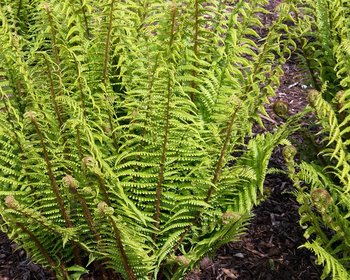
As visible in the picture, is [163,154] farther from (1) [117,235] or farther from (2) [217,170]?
(1) [117,235]

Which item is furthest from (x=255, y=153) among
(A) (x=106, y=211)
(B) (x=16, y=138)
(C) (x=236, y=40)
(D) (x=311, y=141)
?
(B) (x=16, y=138)

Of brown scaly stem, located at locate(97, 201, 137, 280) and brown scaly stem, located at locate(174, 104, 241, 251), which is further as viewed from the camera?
brown scaly stem, located at locate(174, 104, 241, 251)

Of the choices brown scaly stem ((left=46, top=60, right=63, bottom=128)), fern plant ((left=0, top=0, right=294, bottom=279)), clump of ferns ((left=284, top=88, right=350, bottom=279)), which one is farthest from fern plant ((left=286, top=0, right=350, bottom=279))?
brown scaly stem ((left=46, top=60, right=63, bottom=128))

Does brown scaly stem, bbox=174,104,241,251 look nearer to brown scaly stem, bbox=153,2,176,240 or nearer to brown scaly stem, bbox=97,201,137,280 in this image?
brown scaly stem, bbox=153,2,176,240

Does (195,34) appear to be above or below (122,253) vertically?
above

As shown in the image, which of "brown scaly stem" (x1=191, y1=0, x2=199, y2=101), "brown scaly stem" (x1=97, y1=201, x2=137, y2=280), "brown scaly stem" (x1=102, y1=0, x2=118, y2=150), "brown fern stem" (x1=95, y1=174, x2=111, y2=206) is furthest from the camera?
"brown scaly stem" (x1=191, y1=0, x2=199, y2=101)

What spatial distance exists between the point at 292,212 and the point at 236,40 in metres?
1.05

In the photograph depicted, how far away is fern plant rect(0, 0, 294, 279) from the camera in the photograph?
2.18 m

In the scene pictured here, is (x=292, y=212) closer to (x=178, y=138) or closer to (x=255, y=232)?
(x=255, y=232)

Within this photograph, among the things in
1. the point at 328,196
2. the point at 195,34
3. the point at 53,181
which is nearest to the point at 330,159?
the point at 328,196

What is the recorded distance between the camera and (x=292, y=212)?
3.03 metres

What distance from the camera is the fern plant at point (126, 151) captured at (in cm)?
218

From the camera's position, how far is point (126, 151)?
2.28 m

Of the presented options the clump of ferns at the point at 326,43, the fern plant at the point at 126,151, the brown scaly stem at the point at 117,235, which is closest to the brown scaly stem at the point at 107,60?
the fern plant at the point at 126,151
